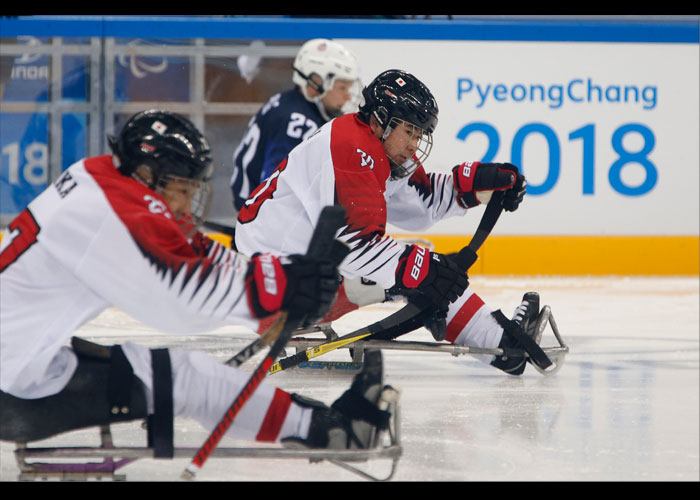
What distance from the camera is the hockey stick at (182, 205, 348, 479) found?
2080 mm

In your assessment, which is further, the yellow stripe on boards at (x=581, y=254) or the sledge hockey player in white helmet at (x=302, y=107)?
the yellow stripe on boards at (x=581, y=254)

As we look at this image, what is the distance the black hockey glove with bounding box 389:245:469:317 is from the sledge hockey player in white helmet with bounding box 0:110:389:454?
967 millimetres

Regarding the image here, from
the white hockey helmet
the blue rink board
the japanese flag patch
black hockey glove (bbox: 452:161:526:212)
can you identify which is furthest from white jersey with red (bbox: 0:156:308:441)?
the blue rink board

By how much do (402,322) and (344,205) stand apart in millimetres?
550

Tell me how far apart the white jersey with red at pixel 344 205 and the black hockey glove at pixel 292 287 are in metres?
1.00

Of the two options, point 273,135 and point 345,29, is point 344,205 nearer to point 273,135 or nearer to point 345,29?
point 273,135

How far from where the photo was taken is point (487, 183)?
3570mm

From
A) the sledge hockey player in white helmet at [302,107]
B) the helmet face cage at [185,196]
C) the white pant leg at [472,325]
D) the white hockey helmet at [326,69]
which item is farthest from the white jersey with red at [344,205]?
the white hockey helmet at [326,69]

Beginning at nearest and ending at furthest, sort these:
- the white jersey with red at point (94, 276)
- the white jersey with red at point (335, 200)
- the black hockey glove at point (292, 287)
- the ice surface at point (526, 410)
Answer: the white jersey with red at point (94, 276) → the black hockey glove at point (292, 287) → the ice surface at point (526, 410) → the white jersey with red at point (335, 200)

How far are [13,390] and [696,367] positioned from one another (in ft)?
8.52

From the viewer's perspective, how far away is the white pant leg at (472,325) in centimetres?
344

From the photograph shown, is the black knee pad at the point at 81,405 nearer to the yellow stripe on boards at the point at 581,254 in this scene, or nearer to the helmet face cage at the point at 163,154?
the helmet face cage at the point at 163,154

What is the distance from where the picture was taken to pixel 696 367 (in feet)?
12.6

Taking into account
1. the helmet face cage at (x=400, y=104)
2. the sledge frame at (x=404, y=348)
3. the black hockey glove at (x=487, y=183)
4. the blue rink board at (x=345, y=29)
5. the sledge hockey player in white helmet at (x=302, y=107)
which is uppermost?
the blue rink board at (x=345, y=29)
